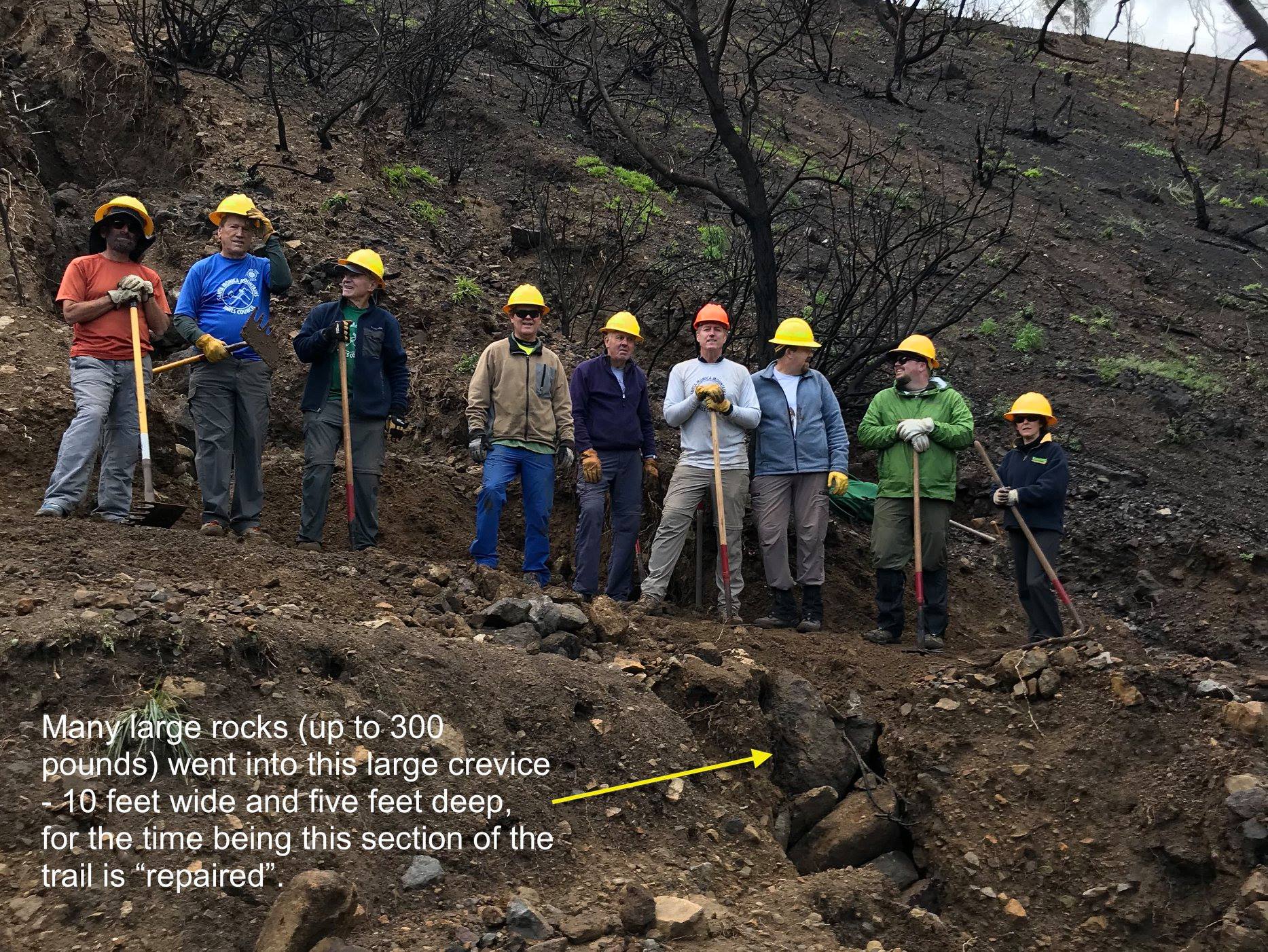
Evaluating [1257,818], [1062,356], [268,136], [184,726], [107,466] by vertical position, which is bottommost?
[1257,818]

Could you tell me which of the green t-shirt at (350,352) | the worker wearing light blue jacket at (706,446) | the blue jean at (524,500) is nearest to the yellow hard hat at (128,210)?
the green t-shirt at (350,352)

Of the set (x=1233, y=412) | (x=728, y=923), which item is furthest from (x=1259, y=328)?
(x=728, y=923)

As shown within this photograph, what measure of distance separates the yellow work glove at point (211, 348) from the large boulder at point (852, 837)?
13.4 feet

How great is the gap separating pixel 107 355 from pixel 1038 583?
5528 mm

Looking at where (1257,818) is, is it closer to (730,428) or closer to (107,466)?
(730,428)

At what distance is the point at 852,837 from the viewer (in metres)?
5.46

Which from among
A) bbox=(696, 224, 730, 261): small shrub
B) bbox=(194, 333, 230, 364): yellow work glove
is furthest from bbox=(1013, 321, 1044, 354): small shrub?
bbox=(194, 333, 230, 364): yellow work glove

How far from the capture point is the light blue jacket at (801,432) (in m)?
7.32

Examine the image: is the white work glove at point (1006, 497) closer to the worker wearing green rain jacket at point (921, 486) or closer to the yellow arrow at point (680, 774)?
the worker wearing green rain jacket at point (921, 486)

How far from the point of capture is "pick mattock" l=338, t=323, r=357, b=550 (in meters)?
6.96

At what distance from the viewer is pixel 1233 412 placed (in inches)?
487

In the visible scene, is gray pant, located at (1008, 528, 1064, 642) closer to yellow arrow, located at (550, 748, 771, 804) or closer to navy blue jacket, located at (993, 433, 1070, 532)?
navy blue jacket, located at (993, 433, 1070, 532)

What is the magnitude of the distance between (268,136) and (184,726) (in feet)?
28.2

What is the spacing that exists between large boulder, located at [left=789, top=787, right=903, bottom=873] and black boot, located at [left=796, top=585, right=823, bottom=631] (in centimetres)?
157
